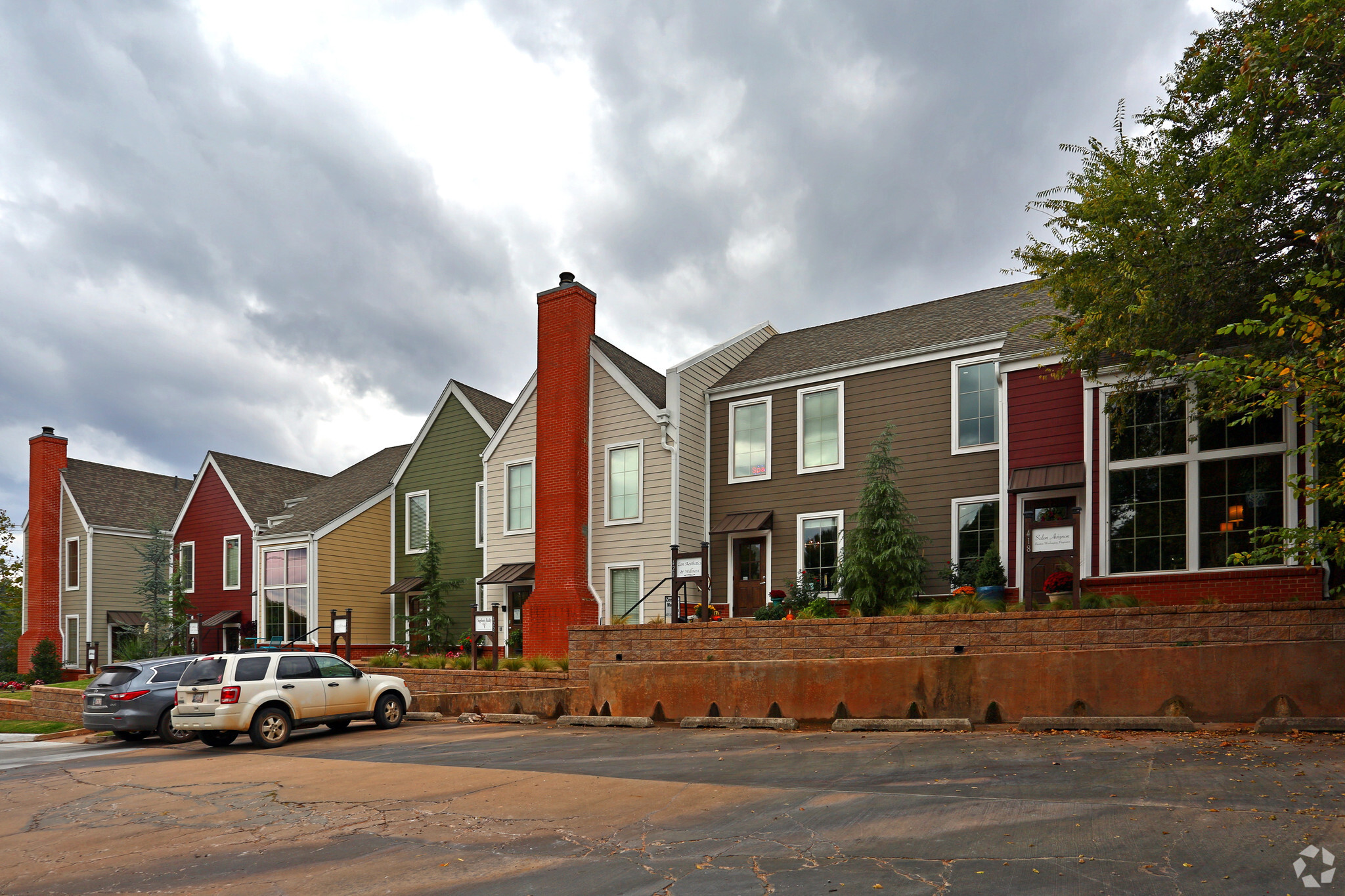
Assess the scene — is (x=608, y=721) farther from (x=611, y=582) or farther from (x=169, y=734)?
(x=169, y=734)

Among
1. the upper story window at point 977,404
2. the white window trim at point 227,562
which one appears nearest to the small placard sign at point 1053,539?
the upper story window at point 977,404

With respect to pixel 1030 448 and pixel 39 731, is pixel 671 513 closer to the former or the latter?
pixel 1030 448

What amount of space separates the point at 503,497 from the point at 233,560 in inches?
573

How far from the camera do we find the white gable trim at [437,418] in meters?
28.9

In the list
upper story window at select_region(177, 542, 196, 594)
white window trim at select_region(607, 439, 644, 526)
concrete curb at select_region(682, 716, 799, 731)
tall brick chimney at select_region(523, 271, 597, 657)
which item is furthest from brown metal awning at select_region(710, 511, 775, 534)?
upper story window at select_region(177, 542, 196, 594)

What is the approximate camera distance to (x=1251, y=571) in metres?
15.1

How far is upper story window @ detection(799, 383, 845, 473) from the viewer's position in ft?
71.2

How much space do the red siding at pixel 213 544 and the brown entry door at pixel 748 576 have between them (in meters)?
19.7

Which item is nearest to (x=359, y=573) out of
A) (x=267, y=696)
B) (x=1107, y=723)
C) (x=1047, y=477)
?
(x=267, y=696)

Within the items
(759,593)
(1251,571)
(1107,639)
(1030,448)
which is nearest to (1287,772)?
(1107,639)

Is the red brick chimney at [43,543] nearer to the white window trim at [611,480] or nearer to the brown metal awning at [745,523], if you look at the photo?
the white window trim at [611,480]

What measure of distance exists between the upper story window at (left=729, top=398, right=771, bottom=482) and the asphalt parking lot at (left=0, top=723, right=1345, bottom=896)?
1035cm

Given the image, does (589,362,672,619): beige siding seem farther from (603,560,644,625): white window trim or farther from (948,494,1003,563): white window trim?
(948,494,1003,563): white window trim

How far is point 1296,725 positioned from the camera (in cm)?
1144
